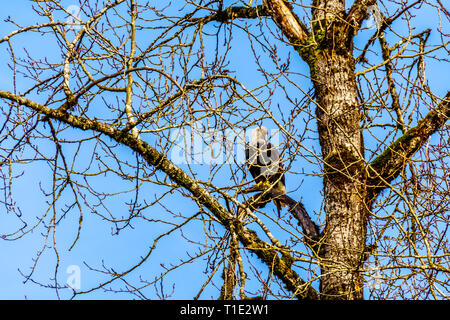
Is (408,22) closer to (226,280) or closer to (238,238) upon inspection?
(238,238)

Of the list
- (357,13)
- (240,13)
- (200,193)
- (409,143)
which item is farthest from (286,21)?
(200,193)

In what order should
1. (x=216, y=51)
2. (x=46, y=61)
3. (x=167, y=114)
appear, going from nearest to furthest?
(x=167, y=114)
(x=216, y=51)
(x=46, y=61)

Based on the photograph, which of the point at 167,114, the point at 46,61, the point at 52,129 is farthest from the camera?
the point at 46,61

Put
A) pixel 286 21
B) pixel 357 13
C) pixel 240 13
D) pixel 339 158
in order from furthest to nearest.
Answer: pixel 240 13
pixel 286 21
pixel 357 13
pixel 339 158

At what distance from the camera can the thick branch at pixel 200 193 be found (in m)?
5.86

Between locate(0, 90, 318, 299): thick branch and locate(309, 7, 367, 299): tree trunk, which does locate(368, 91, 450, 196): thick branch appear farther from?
locate(0, 90, 318, 299): thick branch

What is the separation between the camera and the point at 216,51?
6.38 m

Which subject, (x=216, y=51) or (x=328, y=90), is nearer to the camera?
(x=216, y=51)

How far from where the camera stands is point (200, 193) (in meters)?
6.05

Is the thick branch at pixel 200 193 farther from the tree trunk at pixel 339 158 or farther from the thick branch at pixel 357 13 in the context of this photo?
the thick branch at pixel 357 13

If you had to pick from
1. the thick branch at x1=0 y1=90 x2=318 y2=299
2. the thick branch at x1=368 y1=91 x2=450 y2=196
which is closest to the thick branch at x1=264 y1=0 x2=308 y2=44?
the thick branch at x1=368 y1=91 x2=450 y2=196

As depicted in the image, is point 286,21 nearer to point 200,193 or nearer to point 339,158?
point 339,158
